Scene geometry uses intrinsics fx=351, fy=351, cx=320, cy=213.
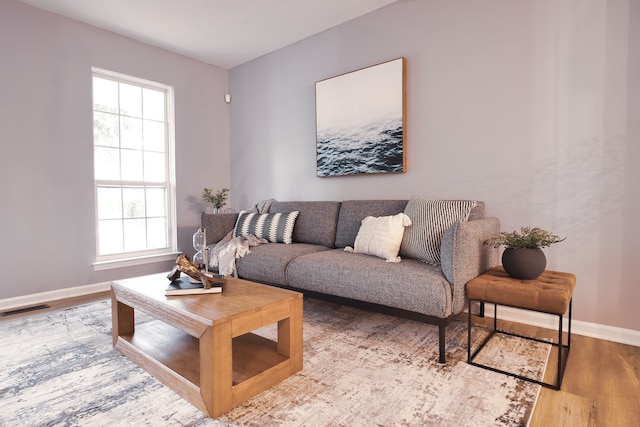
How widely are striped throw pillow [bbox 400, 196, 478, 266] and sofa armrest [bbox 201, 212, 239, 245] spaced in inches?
73.8

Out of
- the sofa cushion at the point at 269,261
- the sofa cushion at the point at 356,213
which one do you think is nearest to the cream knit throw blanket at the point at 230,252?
the sofa cushion at the point at 269,261

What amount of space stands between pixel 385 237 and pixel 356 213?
2.14 ft

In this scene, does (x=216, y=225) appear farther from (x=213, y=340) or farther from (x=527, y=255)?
(x=527, y=255)

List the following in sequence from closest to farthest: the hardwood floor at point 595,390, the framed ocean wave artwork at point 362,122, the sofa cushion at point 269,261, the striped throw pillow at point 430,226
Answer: the hardwood floor at point 595,390 < the striped throw pillow at point 430,226 < the sofa cushion at point 269,261 < the framed ocean wave artwork at point 362,122

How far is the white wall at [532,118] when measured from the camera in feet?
7.29

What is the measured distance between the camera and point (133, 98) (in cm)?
393

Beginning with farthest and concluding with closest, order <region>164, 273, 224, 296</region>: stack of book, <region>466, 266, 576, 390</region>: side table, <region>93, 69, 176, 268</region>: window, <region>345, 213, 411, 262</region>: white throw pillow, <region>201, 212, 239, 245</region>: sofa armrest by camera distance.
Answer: <region>93, 69, 176, 268</region>: window < <region>201, 212, 239, 245</region>: sofa armrest < <region>345, 213, 411, 262</region>: white throw pillow < <region>164, 273, 224, 296</region>: stack of book < <region>466, 266, 576, 390</region>: side table

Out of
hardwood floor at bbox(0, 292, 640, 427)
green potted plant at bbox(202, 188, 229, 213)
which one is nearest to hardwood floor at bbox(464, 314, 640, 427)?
hardwood floor at bbox(0, 292, 640, 427)

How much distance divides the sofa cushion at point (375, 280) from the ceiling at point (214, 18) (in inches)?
90.5

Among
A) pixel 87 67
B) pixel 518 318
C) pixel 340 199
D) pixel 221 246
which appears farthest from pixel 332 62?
pixel 518 318

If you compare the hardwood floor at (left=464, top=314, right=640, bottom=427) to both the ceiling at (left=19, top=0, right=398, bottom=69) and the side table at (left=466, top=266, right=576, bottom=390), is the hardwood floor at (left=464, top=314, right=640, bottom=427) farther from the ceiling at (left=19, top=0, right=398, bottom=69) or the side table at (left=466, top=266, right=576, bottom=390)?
the ceiling at (left=19, top=0, right=398, bottom=69)

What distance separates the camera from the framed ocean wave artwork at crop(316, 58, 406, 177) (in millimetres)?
3115

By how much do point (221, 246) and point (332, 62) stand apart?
7.12 ft

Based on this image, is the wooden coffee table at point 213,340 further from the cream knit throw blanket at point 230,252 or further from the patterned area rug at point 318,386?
the cream knit throw blanket at point 230,252
